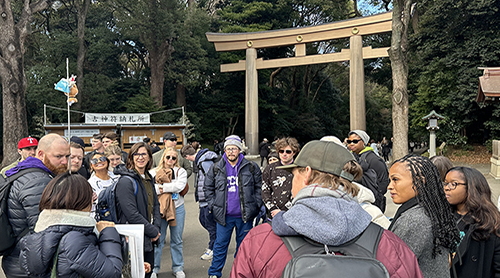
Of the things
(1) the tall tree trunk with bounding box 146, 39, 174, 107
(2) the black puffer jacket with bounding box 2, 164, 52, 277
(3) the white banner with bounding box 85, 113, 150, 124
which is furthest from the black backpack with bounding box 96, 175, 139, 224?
(1) the tall tree trunk with bounding box 146, 39, 174, 107

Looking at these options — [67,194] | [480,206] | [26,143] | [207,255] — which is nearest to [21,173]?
[67,194]

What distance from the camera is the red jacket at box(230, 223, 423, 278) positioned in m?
1.24

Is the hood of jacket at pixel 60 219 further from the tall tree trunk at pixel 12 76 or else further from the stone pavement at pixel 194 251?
the tall tree trunk at pixel 12 76

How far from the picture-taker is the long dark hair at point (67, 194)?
6.23ft

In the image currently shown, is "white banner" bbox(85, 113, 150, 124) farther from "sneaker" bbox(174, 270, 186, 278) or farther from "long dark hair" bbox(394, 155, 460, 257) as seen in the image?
"long dark hair" bbox(394, 155, 460, 257)

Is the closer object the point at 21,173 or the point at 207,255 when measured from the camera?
the point at 21,173

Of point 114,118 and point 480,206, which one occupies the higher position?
point 114,118

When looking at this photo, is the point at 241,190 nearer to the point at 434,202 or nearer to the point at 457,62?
the point at 434,202

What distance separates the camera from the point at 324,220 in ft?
4.00

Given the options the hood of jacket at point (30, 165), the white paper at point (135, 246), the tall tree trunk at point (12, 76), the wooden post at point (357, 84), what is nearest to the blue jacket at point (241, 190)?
the white paper at point (135, 246)

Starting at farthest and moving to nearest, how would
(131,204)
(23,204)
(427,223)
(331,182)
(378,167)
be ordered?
1. (378,167)
2. (131,204)
3. (23,204)
4. (427,223)
5. (331,182)

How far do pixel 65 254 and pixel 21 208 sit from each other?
74 cm

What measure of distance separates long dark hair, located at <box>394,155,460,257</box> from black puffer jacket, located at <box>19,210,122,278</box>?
1.73 meters

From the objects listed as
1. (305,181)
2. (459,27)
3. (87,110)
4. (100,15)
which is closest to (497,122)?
(459,27)
